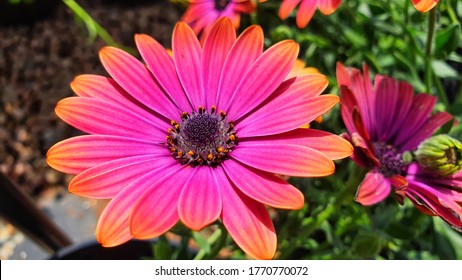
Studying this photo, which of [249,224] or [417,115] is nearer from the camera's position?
[249,224]

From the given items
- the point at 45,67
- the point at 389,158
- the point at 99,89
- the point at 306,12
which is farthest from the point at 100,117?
the point at 45,67

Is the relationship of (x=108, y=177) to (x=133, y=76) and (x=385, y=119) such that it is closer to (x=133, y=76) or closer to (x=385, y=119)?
(x=133, y=76)

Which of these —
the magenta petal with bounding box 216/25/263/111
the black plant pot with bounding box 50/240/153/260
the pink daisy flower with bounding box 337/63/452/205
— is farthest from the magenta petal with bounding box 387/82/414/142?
the black plant pot with bounding box 50/240/153/260

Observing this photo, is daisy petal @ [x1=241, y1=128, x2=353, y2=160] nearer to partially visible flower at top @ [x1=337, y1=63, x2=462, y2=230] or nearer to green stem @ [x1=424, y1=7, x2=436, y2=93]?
partially visible flower at top @ [x1=337, y1=63, x2=462, y2=230]

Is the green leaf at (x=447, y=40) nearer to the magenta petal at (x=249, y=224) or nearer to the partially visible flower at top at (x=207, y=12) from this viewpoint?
the partially visible flower at top at (x=207, y=12)

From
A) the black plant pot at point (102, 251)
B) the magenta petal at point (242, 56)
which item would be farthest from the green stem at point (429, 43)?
the black plant pot at point (102, 251)

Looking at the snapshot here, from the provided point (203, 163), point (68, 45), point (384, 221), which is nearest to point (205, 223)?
point (203, 163)
